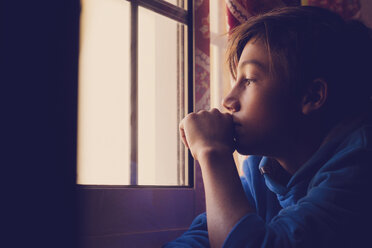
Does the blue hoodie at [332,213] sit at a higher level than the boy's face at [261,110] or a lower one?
lower

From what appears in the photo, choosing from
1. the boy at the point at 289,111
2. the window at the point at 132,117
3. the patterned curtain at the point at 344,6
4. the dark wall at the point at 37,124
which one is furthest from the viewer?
the patterned curtain at the point at 344,6

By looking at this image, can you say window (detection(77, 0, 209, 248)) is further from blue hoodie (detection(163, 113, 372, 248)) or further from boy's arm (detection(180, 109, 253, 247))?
blue hoodie (detection(163, 113, 372, 248))

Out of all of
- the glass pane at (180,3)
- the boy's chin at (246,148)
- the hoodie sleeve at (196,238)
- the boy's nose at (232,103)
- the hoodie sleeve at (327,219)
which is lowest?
the hoodie sleeve at (196,238)

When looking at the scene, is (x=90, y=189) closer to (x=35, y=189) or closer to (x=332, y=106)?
(x=35, y=189)

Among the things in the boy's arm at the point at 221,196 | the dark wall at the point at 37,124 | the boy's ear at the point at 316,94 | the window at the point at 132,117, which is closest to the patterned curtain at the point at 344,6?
the window at the point at 132,117

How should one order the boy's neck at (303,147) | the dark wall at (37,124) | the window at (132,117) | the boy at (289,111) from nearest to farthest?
the dark wall at (37,124), the boy at (289,111), the boy's neck at (303,147), the window at (132,117)

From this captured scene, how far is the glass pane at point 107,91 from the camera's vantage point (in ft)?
4.02

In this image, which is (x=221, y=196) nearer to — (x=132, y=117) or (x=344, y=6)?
(x=132, y=117)

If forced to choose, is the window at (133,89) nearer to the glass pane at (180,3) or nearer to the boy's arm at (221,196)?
the glass pane at (180,3)

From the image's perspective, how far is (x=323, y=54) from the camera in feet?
2.44

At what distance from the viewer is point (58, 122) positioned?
51 cm

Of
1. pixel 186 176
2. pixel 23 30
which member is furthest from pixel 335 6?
pixel 23 30

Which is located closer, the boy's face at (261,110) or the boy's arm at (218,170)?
the boy's arm at (218,170)

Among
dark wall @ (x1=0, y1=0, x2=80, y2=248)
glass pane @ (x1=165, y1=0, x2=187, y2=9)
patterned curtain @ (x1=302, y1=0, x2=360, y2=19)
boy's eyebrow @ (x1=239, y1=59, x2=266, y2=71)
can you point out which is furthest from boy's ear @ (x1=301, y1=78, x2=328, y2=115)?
patterned curtain @ (x1=302, y1=0, x2=360, y2=19)
